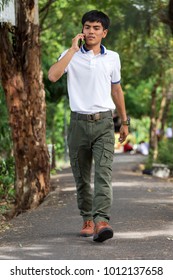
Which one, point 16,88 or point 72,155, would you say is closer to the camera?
point 72,155

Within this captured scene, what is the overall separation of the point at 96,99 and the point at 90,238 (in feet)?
4.70

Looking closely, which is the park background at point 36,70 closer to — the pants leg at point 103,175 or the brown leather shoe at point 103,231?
the pants leg at point 103,175

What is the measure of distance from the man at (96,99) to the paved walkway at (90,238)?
32 cm

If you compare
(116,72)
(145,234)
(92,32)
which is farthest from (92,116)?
(145,234)

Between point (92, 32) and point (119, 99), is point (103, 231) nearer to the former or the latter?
point (119, 99)

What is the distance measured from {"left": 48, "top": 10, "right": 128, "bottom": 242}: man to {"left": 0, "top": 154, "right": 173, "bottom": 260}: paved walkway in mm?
325

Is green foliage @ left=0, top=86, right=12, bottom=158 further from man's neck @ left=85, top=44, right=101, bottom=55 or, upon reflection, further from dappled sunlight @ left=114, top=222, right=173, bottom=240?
man's neck @ left=85, top=44, right=101, bottom=55

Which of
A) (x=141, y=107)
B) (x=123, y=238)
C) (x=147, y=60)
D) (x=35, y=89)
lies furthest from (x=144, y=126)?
(x=123, y=238)

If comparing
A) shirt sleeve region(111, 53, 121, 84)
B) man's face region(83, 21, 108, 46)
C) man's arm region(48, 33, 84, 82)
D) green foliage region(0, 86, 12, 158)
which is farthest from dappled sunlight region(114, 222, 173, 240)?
green foliage region(0, 86, 12, 158)

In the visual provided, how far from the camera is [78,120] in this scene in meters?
8.41

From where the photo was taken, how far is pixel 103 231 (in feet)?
26.8

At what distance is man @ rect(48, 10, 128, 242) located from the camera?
8.24 metres

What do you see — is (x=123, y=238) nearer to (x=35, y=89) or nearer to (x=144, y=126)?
(x=35, y=89)
